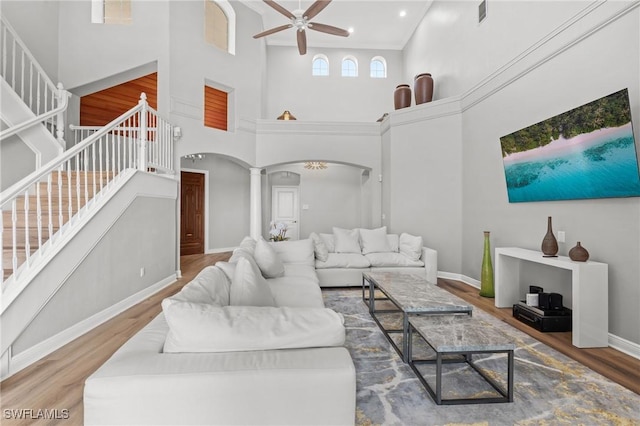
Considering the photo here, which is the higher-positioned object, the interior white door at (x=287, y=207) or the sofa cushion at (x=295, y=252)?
the interior white door at (x=287, y=207)

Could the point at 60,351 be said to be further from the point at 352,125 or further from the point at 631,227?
the point at 352,125

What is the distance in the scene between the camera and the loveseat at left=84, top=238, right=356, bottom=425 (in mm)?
1199

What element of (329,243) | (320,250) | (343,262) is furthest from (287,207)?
(343,262)

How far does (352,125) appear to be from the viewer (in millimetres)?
7328

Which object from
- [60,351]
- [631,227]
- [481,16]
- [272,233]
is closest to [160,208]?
[272,233]

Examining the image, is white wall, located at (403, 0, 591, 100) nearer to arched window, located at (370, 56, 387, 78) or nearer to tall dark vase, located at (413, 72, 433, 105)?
tall dark vase, located at (413, 72, 433, 105)

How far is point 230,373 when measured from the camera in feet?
4.04

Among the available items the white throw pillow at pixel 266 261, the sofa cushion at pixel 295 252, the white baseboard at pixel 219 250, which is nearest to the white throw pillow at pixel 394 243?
the sofa cushion at pixel 295 252

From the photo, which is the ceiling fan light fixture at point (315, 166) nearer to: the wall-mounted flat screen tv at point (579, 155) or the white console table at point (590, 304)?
the wall-mounted flat screen tv at point (579, 155)

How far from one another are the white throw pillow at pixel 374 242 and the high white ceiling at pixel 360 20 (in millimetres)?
4789

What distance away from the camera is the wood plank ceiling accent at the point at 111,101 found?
688 cm

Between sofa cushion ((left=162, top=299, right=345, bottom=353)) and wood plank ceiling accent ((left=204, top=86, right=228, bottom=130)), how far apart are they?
7.71m

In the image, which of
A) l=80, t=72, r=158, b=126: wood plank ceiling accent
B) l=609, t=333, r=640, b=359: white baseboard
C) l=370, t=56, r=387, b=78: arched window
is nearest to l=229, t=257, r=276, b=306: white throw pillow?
l=609, t=333, r=640, b=359: white baseboard

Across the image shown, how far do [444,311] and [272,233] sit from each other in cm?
358
